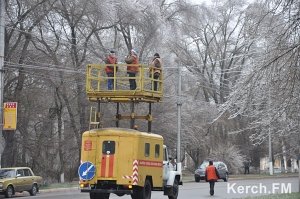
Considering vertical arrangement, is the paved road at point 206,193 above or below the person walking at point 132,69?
below

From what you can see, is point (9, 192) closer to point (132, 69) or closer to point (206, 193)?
point (206, 193)

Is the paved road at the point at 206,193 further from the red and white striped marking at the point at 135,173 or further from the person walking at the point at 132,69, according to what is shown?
the person walking at the point at 132,69

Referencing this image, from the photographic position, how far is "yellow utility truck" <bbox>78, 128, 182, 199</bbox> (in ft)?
64.2

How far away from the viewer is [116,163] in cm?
1967

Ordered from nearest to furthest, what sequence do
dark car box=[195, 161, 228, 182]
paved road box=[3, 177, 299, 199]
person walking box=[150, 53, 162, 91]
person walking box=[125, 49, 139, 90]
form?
1. person walking box=[125, 49, 139, 90]
2. person walking box=[150, 53, 162, 91]
3. paved road box=[3, 177, 299, 199]
4. dark car box=[195, 161, 228, 182]

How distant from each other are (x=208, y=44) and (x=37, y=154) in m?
31.3

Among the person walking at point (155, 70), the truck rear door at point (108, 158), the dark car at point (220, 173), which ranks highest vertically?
the person walking at point (155, 70)

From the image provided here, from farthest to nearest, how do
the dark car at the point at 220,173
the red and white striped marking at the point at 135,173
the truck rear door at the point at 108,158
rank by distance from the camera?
the dark car at the point at 220,173 < the truck rear door at the point at 108,158 < the red and white striped marking at the point at 135,173

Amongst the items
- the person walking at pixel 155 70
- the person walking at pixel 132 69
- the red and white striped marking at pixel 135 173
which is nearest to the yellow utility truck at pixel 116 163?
the red and white striped marking at pixel 135 173

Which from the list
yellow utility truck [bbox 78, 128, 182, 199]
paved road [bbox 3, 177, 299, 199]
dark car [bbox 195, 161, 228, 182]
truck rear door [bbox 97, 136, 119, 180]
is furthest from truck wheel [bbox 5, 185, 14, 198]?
dark car [bbox 195, 161, 228, 182]

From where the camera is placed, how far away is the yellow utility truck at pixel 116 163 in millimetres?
19562

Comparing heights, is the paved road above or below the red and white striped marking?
below

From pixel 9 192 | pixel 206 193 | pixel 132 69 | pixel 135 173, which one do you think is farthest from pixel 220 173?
pixel 135 173

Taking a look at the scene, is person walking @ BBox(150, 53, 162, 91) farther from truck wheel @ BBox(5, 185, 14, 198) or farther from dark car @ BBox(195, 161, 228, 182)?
dark car @ BBox(195, 161, 228, 182)
